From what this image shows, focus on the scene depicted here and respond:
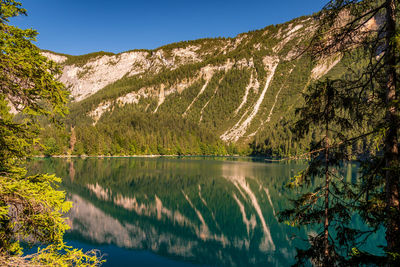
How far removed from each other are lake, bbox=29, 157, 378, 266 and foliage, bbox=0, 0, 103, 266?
8265 mm

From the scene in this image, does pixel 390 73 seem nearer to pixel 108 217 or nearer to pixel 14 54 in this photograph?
pixel 14 54

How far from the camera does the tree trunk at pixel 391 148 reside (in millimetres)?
5355

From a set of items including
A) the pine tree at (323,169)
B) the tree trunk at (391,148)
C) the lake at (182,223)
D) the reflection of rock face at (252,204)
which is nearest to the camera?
the tree trunk at (391,148)

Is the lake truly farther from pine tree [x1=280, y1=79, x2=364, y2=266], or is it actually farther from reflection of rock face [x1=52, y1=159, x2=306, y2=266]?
pine tree [x1=280, y1=79, x2=364, y2=266]

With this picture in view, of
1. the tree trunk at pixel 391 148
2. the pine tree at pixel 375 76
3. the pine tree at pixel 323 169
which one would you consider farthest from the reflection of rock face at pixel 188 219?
the tree trunk at pixel 391 148

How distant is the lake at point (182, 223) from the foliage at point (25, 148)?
27.1 feet

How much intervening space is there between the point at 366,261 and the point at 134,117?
201m

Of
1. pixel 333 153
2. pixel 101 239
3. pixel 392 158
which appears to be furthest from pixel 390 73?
pixel 101 239

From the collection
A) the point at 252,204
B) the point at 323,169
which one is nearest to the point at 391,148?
the point at 323,169

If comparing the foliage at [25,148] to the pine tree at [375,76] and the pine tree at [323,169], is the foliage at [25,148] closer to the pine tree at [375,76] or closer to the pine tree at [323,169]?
the pine tree at [323,169]

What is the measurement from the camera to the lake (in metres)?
22.5

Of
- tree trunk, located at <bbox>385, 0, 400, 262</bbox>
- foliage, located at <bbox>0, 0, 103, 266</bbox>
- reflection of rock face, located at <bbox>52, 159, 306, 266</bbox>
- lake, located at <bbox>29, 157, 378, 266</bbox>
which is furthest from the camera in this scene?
reflection of rock face, located at <bbox>52, 159, 306, 266</bbox>

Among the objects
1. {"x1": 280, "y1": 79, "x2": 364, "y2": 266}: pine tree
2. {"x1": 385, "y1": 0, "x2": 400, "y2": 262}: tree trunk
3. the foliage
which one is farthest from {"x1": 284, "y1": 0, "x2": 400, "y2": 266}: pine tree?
the foliage

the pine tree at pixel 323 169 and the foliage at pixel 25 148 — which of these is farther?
the pine tree at pixel 323 169
